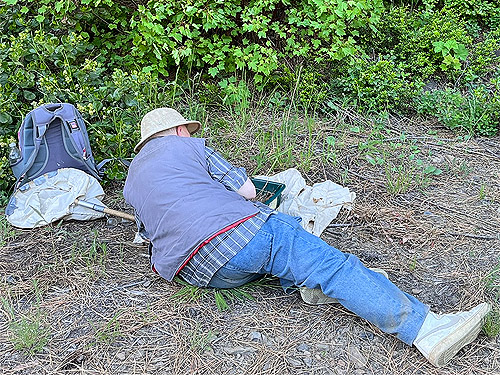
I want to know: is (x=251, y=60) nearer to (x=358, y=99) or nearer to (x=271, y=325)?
(x=358, y=99)

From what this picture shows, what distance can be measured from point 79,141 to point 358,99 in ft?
7.39

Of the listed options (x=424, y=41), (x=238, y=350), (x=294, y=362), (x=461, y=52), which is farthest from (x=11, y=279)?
(x=461, y=52)

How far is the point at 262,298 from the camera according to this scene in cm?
284

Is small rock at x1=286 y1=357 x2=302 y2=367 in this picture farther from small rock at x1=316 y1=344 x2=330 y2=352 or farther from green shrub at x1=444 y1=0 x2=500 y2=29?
green shrub at x1=444 y1=0 x2=500 y2=29

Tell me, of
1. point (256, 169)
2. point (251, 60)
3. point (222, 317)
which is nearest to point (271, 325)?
point (222, 317)

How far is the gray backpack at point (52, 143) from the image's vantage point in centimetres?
351

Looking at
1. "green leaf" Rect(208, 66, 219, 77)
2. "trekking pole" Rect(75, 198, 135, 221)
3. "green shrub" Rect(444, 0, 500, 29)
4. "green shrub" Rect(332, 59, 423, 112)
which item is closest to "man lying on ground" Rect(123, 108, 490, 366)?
"trekking pole" Rect(75, 198, 135, 221)

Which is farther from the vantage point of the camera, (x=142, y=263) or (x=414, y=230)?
(x=414, y=230)

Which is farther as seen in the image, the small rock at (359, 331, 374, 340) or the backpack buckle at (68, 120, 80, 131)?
the backpack buckle at (68, 120, 80, 131)

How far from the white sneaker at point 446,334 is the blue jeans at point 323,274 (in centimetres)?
4

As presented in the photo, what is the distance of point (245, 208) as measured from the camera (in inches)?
107

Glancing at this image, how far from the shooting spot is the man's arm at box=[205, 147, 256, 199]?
292cm

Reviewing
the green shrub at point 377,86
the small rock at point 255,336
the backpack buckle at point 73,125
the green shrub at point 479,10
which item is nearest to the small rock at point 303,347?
the small rock at point 255,336

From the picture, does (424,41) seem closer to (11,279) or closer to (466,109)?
(466,109)
